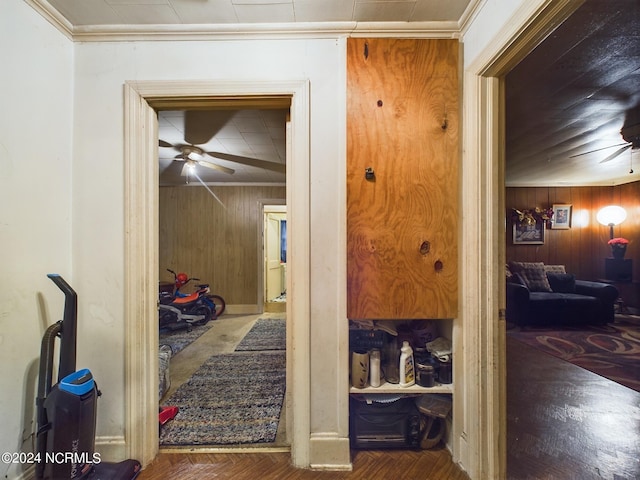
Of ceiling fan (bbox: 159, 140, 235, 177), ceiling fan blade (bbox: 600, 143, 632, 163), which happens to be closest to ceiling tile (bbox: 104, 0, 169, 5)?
ceiling fan (bbox: 159, 140, 235, 177)

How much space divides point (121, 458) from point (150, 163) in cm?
163

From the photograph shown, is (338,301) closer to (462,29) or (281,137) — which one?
(462,29)

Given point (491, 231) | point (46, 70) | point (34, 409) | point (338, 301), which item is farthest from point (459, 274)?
point (46, 70)

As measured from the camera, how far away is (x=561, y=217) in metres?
5.84

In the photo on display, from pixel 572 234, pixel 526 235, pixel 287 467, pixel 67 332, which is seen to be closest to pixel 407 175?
pixel 287 467

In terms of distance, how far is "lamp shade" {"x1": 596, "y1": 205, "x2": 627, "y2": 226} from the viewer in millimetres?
5301

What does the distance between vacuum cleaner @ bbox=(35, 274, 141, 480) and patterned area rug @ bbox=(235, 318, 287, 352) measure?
6.84 ft

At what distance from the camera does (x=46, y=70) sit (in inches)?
56.2

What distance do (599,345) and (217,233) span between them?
5.95 m

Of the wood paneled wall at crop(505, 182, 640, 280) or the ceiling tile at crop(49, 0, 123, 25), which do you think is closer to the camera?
the ceiling tile at crop(49, 0, 123, 25)

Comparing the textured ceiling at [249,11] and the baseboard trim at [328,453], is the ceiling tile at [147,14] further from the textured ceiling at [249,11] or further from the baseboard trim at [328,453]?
the baseboard trim at [328,453]

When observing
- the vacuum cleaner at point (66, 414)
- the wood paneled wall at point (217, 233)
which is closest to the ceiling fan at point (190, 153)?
the wood paneled wall at point (217, 233)

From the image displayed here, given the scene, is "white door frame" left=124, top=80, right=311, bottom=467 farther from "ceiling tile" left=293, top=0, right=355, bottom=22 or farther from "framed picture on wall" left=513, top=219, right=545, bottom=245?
"framed picture on wall" left=513, top=219, right=545, bottom=245

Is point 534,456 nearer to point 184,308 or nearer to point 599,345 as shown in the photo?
point 599,345
